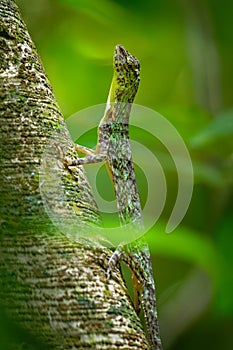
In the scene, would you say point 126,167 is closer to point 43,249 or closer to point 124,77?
point 124,77

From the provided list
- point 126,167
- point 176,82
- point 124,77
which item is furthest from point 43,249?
point 176,82

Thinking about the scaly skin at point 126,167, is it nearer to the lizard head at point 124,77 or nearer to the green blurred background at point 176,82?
the lizard head at point 124,77

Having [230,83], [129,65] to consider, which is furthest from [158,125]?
[230,83]

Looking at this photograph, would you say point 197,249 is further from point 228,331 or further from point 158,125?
point 228,331

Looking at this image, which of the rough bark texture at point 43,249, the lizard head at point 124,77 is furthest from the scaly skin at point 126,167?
the rough bark texture at point 43,249

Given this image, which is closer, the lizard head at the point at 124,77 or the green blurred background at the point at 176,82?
the lizard head at the point at 124,77

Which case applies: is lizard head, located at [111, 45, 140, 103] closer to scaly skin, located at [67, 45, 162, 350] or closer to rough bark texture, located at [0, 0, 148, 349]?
scaly skin, located at [67, 45, 162, 350]

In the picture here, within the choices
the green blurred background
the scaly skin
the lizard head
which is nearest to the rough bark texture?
the scaly skin
